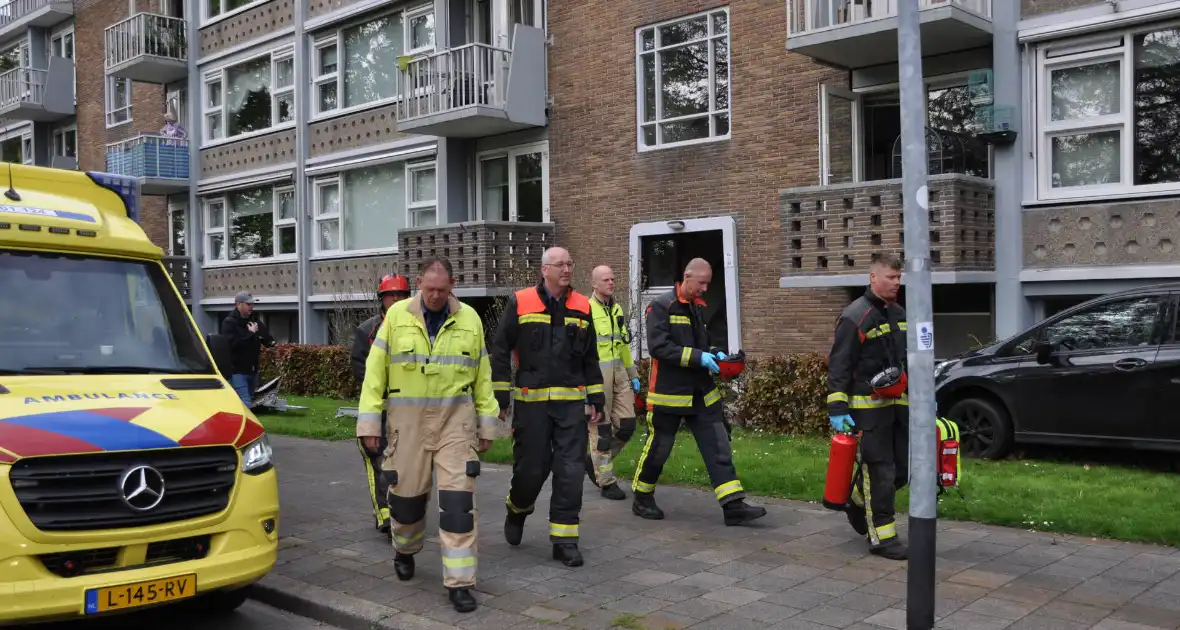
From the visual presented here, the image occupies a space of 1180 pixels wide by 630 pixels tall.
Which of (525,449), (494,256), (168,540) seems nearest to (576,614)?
(525,449)

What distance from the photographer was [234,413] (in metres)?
5.79

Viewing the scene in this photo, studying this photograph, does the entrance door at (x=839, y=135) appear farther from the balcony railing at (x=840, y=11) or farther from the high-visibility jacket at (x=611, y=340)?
the high-visibility jacket at (x=611, y=340)

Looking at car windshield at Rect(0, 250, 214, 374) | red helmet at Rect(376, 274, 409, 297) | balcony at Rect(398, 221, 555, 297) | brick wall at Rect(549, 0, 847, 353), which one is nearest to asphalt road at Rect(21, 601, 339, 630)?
car windshield at Rect(0, 250, 214, 374)

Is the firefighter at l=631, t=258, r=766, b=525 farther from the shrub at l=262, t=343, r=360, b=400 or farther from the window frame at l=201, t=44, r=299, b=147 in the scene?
the window frame at l=201, t=44, r=299, b=147

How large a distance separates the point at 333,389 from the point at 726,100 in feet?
28.6

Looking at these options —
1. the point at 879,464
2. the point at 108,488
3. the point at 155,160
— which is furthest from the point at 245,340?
the point at 155,160

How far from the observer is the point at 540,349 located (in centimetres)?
683

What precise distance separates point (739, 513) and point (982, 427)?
3.77 meters

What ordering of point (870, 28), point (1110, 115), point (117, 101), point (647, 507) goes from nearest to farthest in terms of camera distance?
point (647, 507) < point (1110, 115) < point (870, 28) < point (117, 101)

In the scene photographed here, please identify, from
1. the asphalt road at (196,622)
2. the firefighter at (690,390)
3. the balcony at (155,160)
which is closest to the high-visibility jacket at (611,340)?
the firefighter at (690,390)

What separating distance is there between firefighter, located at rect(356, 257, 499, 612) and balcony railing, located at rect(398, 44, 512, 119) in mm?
12120

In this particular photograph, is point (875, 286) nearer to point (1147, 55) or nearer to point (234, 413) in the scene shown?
point (234, 413)

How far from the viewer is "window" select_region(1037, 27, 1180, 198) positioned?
12.1m

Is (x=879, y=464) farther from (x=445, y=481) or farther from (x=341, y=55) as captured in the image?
(x=341, y=55)
